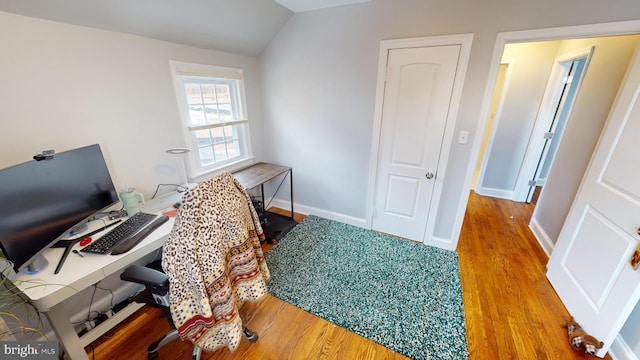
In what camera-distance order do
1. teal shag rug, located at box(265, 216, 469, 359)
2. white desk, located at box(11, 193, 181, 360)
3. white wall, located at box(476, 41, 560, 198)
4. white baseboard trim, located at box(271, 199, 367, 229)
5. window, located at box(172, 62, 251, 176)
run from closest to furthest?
white desk, located at box(11, 193, 181, 360) < teal shag rug, located at box(265, 216, 469, 359) < window, located at box(172, 62, 251, 176) < white baseboard trim, located at box(271, 199, 367, 229) < white wall, located at box(476, 41, 560, 198)

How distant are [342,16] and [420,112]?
1.23 m

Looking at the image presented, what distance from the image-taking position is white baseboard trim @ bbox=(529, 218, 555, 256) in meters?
2.43

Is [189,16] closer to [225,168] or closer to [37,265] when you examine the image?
[225,168]

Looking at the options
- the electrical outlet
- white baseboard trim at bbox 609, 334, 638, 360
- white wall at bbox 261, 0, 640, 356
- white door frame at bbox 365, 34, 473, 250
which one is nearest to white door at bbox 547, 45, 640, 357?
white baseboard trim at bbox 609, 334, 638, 360

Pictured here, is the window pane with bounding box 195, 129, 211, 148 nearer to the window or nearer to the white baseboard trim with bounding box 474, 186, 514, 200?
the window

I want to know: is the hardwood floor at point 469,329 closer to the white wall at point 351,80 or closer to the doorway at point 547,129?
the white wall at point 351,80

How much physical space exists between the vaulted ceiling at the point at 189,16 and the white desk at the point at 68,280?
1.30 meters

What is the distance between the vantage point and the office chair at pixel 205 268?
1030 mm

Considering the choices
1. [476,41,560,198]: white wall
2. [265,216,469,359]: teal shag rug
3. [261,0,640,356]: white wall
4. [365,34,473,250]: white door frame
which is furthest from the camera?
[476,41,560,198]: white wall

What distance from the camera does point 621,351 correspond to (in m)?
1.42

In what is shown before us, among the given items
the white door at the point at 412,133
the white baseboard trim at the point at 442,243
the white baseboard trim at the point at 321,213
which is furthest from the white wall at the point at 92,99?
the white baseboard trim at the point at 442,243

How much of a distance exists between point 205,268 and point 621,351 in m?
2.53

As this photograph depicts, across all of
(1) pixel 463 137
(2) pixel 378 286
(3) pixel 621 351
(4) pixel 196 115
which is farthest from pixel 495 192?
(4) pixel 196 115

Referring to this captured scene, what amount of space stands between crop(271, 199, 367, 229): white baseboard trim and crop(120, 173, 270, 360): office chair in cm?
179
